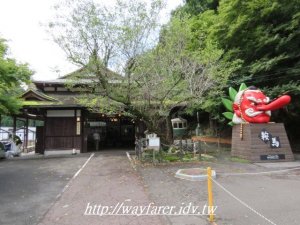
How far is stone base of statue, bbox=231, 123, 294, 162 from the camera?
14.0m

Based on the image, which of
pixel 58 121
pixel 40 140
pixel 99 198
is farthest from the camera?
pixel 40 140

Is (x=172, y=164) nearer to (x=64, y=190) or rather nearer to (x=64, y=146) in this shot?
(x=64, y=190)

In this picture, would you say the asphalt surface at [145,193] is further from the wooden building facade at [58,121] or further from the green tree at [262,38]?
the green tree at [262,38]

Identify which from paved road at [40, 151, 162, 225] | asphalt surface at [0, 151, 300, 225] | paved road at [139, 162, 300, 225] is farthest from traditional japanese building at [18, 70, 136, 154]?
paved road at [139, 162, 300, 225]

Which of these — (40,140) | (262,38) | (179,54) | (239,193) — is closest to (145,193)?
(239,193)

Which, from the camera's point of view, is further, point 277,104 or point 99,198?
point 277,104

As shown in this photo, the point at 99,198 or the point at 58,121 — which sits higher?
the point at 58,121

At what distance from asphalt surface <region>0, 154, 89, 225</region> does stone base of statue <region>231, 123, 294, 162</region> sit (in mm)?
8096

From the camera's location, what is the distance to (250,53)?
759 inches

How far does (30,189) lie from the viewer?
920 centimetres

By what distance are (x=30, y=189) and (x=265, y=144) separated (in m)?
10.5

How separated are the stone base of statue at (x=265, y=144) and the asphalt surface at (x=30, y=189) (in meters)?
8.10

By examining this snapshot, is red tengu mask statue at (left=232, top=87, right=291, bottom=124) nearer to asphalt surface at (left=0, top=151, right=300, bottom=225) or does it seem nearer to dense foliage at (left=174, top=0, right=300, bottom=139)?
dense foliage at (left=174, top=0, right=300, bottom=139)

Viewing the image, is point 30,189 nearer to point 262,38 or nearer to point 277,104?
point 277,104
